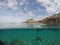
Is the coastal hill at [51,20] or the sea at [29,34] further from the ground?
the coastal hill at [51,20]

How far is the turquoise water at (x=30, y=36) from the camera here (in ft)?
7.77

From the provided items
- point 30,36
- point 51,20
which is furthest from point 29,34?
point 51,20

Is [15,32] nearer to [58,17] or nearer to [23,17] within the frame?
[23,17]

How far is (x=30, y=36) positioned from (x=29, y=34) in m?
0.03

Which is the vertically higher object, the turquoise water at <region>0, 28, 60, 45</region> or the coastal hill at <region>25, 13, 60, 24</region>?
the coastal hill at <region>25, 13, 60, 24</region>

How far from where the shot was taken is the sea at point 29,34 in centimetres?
237

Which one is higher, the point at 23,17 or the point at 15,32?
the point at 23,17

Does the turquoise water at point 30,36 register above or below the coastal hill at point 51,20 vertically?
below

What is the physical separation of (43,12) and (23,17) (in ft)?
0.77

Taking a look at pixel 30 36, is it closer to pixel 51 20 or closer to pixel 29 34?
pixel 29 34

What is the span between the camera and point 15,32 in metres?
2.38

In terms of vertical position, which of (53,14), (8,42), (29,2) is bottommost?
(8,42)

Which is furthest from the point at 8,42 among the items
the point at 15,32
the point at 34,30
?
the point at 34,30

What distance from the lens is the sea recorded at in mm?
2367
